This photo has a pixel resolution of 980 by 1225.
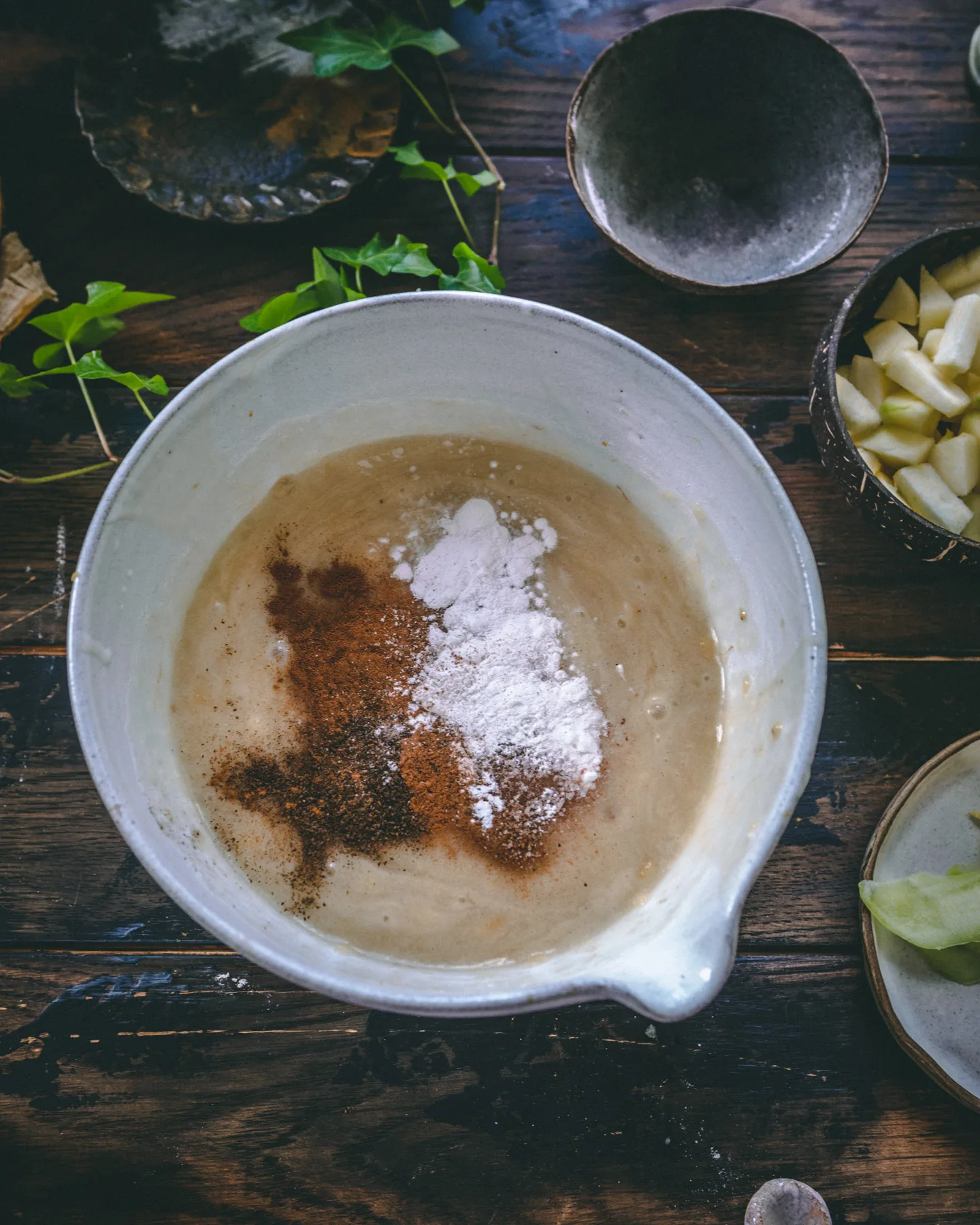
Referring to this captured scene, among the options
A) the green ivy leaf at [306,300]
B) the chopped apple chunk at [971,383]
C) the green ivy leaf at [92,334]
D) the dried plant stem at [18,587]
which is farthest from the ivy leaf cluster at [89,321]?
the chopped apple chunk at [971,383]

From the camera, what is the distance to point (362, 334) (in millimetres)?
903

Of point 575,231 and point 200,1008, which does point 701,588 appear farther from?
point 200,1008

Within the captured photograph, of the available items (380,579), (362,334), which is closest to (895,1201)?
(380,579)

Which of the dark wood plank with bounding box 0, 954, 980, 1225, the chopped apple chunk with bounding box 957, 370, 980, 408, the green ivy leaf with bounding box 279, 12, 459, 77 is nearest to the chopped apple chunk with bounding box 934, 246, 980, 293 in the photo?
the chopped apple chunk with bounding box 957, 370, 980, 408

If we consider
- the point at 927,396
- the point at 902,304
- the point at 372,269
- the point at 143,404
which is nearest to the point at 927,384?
the point at 927,396

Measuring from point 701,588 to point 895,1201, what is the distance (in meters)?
0.69

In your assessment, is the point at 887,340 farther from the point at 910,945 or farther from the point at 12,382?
the point at 12,382

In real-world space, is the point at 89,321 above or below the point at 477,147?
below

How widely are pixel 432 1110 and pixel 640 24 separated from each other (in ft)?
4.28

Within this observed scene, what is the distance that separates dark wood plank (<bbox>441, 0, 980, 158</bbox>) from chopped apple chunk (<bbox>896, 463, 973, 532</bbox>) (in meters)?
0.45

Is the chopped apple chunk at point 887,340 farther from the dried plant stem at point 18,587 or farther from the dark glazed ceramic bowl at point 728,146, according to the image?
the dried plant stem at point 18,587

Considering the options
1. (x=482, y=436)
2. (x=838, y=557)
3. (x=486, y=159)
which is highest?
(x=486, y=159)

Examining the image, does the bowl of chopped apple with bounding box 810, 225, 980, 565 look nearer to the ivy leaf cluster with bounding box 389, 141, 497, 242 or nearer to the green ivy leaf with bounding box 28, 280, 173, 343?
the ivy leaf cluster with bounding box 389, 141, 497, 242

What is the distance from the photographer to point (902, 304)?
1.00 meters
